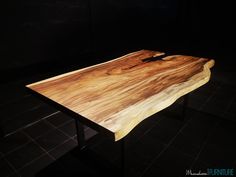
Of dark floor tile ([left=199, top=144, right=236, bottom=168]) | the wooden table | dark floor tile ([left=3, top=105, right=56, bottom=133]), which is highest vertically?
the wooden table

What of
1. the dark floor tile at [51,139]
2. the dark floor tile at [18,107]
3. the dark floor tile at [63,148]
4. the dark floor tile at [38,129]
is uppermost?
the dark floor tile at [18,107]

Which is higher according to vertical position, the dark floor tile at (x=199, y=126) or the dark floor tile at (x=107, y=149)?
the dark floor tile at (x=107, y=149)

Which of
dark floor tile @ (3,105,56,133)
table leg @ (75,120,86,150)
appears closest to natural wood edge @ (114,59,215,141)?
table leg @ (75,120,86,150)

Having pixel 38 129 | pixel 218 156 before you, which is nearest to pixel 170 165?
pixel 218 156

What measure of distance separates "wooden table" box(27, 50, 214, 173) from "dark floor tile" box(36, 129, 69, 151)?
0.36 m

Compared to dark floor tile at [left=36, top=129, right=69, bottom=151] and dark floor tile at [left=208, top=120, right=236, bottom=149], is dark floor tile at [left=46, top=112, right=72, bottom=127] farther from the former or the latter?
dark floor tile at [left=208, top=120, right=236, bottom=149]

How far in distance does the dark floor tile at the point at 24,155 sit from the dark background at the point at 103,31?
3.53ft

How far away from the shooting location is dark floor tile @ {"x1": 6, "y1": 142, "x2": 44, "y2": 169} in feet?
6.29

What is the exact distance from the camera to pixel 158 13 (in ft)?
17.4

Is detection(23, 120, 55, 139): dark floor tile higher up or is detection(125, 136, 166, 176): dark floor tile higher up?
detection(23, 120, 55, 139): dark floor tile

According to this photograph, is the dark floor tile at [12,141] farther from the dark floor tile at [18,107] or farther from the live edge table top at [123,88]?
the live edge table top at [123,88]

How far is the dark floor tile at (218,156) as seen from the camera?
1.87 m

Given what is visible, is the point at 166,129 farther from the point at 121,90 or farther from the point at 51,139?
the point at 51,139

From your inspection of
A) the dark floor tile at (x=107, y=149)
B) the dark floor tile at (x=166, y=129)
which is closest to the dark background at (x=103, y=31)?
the dark floor tile at (x=107, y=149)
